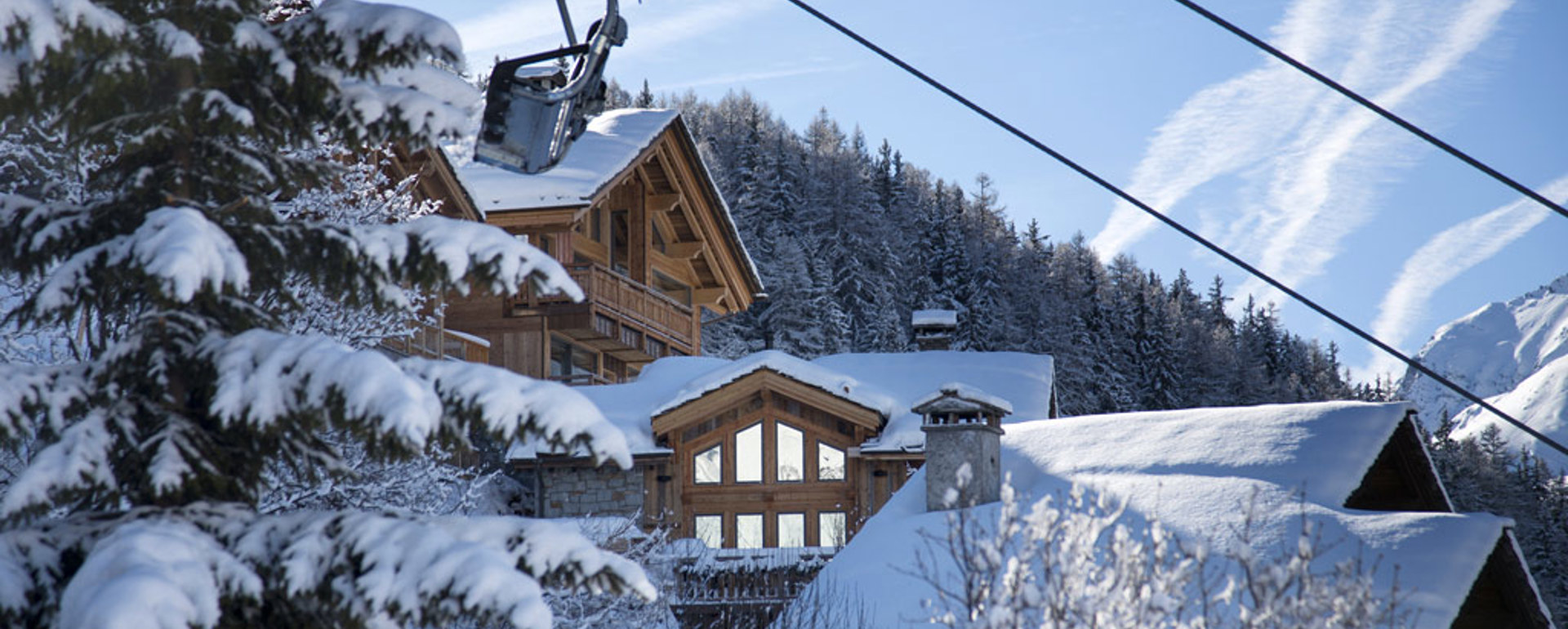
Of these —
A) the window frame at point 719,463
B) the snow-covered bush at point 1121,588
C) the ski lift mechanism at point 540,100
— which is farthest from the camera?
the window frame at point 719,463

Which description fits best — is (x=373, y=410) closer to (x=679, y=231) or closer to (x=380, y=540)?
(x=380, y=540)

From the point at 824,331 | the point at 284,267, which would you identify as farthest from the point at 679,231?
the point at 284,267

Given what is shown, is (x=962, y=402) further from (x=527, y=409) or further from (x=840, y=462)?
(x=527, y=409)

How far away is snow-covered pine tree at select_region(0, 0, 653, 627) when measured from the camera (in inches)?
161

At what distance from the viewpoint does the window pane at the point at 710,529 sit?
2366cm

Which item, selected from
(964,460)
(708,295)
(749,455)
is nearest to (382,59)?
(964,460)

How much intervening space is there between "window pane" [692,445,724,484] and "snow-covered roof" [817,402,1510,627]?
9694mm

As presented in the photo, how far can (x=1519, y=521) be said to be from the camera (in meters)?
56.8

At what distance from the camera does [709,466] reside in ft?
79.0

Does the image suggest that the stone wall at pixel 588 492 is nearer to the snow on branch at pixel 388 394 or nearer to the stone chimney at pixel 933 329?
the stone chimney at pixel 933 329

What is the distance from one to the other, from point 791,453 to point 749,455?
67cm

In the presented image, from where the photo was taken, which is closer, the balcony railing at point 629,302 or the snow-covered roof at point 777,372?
the snow-covered roof at point 777,372

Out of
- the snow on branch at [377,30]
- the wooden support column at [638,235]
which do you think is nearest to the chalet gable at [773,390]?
the wooden support column at [638,235]

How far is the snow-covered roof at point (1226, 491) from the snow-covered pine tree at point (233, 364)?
238 inches
